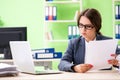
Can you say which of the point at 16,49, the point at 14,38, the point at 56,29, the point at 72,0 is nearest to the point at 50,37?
the point at 56,29

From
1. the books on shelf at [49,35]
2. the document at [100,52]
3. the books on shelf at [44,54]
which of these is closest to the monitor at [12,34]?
the books on shelf at [44,54]

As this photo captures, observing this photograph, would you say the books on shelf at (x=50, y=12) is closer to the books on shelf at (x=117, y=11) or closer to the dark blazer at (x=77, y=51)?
the books on shelf at (x=117, y=11)

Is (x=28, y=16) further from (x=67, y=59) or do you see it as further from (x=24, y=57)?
(x=24, y=57)

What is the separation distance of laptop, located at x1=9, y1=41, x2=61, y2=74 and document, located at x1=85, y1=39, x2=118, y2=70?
11.6 inches

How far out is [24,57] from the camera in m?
2.15

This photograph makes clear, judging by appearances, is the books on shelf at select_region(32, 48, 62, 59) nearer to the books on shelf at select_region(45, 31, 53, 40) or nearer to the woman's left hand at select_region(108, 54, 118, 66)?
the books on shelf at select_region(45, 31, 53, 40)

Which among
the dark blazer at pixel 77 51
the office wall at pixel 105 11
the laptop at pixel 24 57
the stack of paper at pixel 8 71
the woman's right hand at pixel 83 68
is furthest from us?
the office wall at pixel 105 11

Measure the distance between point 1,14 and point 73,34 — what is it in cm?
147

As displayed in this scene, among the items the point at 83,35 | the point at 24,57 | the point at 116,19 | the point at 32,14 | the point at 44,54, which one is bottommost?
the point at 44,54

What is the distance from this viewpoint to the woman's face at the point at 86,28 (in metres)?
2.62

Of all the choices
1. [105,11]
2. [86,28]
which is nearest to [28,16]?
[105,11]

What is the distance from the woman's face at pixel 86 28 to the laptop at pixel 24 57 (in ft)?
2.01

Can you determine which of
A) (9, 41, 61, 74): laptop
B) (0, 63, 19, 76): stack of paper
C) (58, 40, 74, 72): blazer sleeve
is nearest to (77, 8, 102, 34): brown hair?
(58, 40, 74, 72): blazer sleeve

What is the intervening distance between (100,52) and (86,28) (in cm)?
45
